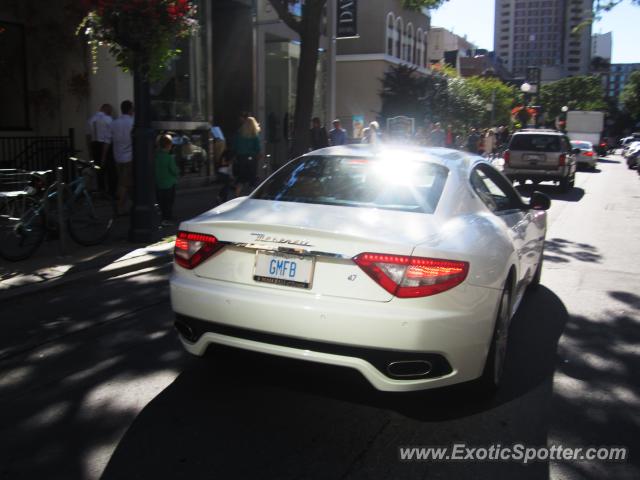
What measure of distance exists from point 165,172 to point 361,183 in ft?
22.1

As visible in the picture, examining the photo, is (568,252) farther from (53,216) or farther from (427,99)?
(427,99)

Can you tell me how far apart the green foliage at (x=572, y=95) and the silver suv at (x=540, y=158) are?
83054mm

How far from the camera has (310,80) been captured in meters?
13.3

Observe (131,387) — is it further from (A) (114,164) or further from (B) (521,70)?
(B) (521,70)

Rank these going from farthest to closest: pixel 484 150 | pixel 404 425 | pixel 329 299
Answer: pixel 484 150
pixel 404 425
pixel 329 299

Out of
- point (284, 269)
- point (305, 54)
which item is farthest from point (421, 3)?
point (284, 269)

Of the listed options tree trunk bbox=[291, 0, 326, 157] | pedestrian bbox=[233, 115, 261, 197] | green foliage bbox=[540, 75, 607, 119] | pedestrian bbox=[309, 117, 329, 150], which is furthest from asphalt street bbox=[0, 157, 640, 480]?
green foliage bbox=[540, 75, 607, 119]

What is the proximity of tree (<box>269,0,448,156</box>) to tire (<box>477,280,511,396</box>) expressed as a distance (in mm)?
9646

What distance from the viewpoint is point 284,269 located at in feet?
11.8

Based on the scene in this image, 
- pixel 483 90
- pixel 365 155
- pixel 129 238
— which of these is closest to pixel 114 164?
pixel 129 238

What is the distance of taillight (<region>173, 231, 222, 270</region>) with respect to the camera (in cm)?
385

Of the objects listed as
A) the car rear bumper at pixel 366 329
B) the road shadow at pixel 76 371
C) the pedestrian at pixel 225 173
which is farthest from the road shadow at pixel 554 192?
the car rear bumper at pixel 366 329

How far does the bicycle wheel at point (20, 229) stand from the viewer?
7586 millimetres

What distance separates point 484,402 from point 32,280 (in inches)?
202
